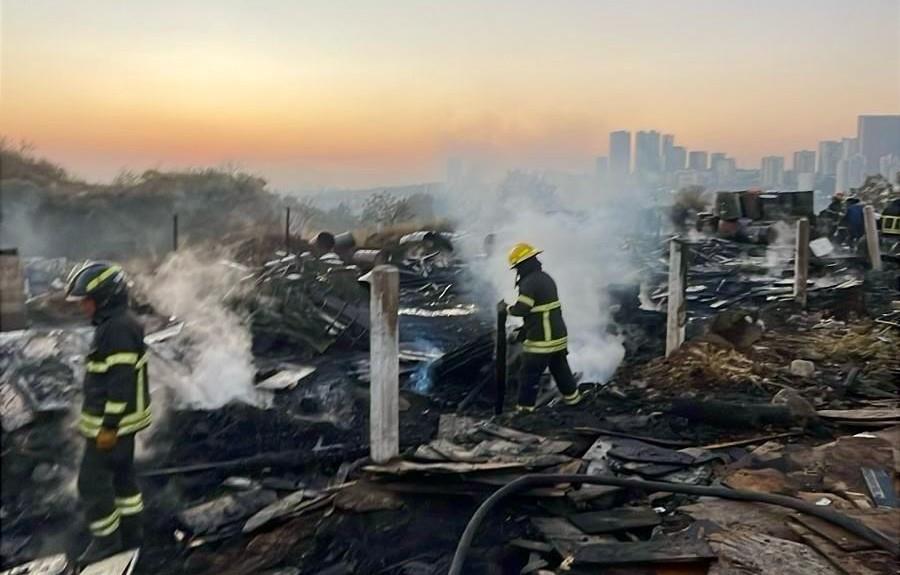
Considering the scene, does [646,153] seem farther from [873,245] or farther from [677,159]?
[873,245]

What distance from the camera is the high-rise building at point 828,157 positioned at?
7.00 metres

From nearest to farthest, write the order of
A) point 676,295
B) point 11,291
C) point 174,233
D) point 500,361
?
point 11,291 < point 174,233 < point 500,361 < point 676,295

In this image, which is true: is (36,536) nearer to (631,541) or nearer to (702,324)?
(631,541)

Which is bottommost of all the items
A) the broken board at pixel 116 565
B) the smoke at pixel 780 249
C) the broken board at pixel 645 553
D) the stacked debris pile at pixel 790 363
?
the broken board at pixel 116 565

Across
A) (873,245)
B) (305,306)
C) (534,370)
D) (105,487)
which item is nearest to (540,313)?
(534,370)

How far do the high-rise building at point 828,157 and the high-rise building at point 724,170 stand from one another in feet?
3.29

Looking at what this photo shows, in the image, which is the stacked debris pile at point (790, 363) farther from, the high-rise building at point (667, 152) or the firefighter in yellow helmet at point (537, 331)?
the high-rise building at point (667, 152)

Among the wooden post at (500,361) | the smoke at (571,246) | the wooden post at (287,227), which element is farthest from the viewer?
the smoke at (571,246)

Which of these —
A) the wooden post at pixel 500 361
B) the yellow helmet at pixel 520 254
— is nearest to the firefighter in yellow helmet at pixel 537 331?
the yellow helmet at pixel 520 254

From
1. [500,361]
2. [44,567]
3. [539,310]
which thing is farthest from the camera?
[539,310]

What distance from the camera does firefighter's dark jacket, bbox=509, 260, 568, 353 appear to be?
217 inches

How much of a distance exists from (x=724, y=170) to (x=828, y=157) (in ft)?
4.45

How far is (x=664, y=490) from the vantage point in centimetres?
374

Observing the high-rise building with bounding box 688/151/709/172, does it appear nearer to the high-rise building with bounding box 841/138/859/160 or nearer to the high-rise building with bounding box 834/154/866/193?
the high-rise building with bounding box 841/138/859/160
